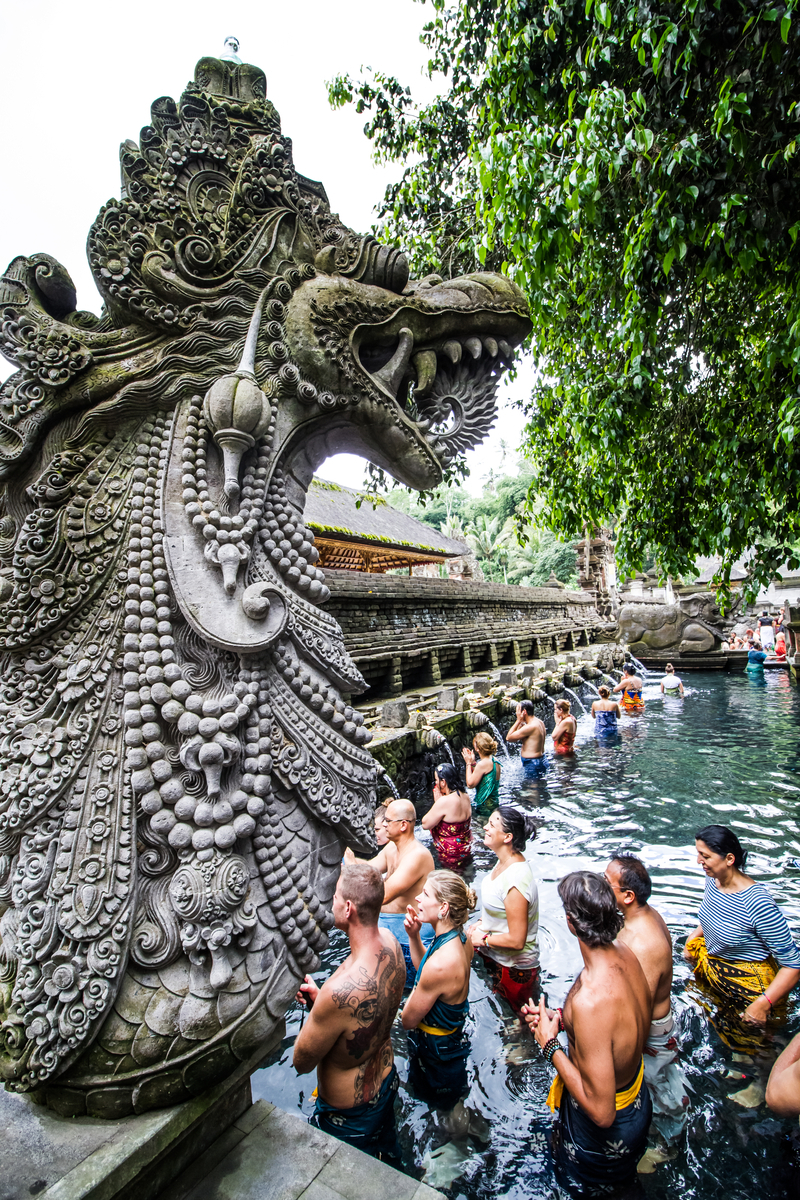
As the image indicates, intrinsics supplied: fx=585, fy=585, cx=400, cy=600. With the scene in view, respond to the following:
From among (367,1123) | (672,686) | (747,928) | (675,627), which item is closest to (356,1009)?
(367,1123)

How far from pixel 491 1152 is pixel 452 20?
33.3 ft

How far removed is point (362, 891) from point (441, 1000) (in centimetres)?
100

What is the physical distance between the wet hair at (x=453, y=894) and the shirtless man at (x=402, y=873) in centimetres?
81

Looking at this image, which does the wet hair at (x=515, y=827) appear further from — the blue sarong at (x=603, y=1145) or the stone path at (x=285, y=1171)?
the stone path at (x=285, y=1171)

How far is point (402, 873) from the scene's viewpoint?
147 inches

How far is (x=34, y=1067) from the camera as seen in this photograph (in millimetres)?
1517

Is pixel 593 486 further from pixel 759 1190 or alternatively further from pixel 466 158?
pixel 466 158

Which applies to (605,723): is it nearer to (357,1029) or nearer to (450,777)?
(450,777)

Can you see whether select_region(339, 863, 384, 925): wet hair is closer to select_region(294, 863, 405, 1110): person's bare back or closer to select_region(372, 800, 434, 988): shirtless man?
select_region(294, 863, 405, 1110): person's bare back

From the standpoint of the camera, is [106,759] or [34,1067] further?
[106,759]

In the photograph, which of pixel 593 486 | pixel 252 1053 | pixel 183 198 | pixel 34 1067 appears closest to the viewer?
pixel 34 1067

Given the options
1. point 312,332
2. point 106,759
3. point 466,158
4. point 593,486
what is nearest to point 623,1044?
point 106,759

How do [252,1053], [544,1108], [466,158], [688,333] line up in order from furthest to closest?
[466,158]
[688,333]
[544,1108]
[252,1053]

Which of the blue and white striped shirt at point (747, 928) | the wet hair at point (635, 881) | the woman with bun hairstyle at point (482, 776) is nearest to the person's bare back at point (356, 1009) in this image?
the wet hair at point (635, 881)
